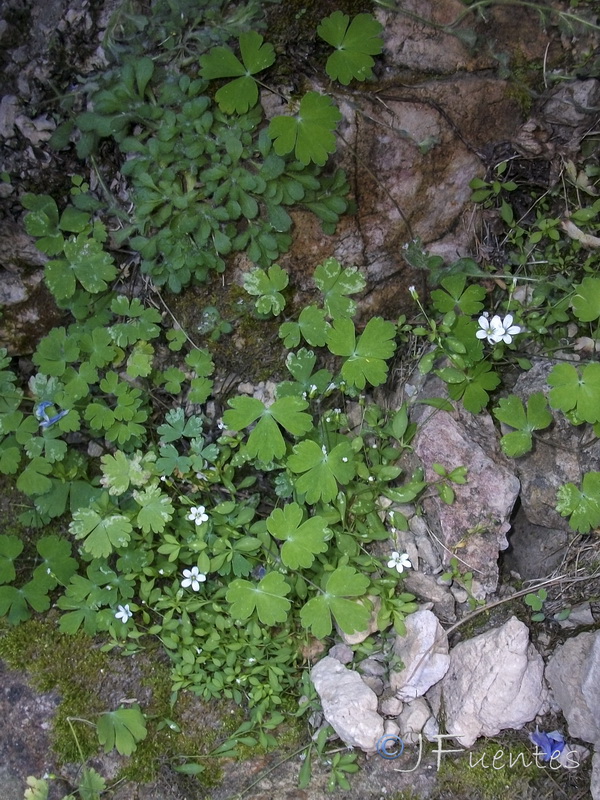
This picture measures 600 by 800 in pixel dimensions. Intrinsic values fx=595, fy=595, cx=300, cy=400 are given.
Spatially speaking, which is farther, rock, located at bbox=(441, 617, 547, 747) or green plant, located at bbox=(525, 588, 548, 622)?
green plant, located at bbox=(525, 588, 548, 622)

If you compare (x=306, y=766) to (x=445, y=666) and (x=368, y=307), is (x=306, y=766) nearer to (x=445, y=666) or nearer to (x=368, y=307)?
(x=445, y=666)

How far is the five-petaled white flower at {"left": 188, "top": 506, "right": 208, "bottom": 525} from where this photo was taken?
3.03 metres

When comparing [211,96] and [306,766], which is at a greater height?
[211,96]

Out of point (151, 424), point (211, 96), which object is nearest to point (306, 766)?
point (151, 424)

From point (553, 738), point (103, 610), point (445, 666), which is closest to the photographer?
point (553, 738)

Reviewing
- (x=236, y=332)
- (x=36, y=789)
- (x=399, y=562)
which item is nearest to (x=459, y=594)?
(x=399, y=562)

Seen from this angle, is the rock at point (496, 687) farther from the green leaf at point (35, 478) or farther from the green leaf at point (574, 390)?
the green leaf at point (35, 478)

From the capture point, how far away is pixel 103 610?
9.98 feet

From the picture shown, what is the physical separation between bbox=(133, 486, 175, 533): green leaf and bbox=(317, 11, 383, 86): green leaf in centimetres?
219

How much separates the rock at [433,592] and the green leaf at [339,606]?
0.28m

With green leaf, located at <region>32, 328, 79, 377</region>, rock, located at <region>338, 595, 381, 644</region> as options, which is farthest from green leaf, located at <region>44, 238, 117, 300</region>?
rock, located at <region>338, 595, 381, 644</region>

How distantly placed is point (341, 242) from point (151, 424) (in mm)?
1407

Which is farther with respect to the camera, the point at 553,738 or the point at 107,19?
the point at 107,19

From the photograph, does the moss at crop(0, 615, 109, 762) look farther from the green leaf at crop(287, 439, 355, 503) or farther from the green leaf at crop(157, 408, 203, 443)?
the green leaf at crop(287, 439, 355, 503)
